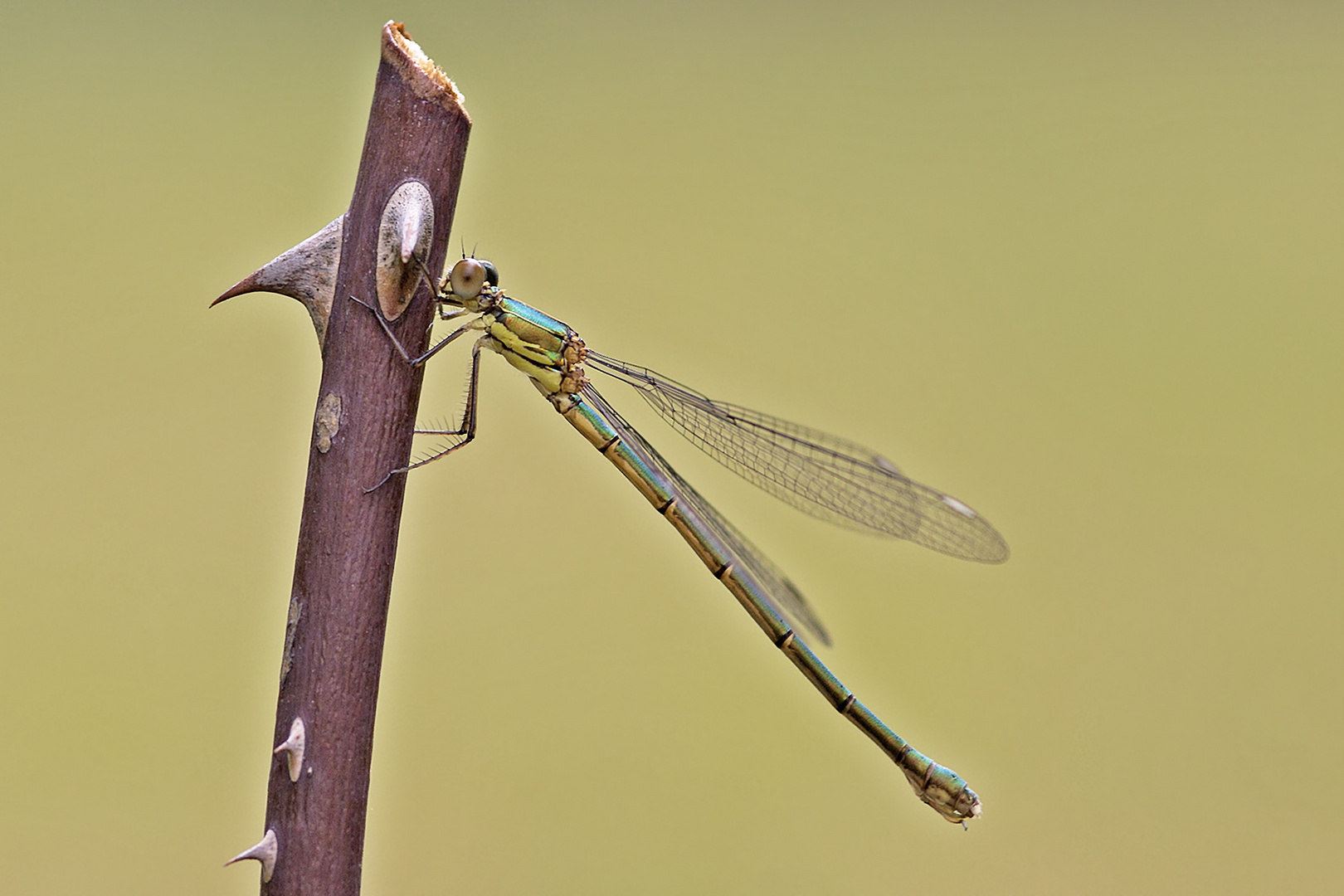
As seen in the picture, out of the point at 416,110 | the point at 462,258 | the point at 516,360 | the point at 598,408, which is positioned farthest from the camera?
the point at 598,408

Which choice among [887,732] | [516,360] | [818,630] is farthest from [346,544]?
[887,732]

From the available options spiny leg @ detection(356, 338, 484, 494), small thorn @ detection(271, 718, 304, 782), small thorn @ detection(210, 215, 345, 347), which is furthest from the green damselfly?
small thorn @ detection(271, 718, 304, 782)

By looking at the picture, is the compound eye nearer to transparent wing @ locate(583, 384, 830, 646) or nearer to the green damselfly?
the green damselfly

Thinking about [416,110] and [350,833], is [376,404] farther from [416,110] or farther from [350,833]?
[350,833]

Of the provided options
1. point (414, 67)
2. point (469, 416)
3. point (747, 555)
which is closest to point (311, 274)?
point (414, 67)

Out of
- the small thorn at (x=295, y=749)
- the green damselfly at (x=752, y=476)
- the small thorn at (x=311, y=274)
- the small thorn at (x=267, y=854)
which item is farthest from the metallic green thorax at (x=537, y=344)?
the small thorn at (x=267, y=854)

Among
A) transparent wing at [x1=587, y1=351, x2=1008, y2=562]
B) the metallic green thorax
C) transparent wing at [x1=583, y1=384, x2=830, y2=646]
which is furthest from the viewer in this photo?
transparent wing at [x1=587, y1=351, x2=1008, y2=562]

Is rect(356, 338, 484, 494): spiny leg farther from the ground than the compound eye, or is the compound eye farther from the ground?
the compound eye
